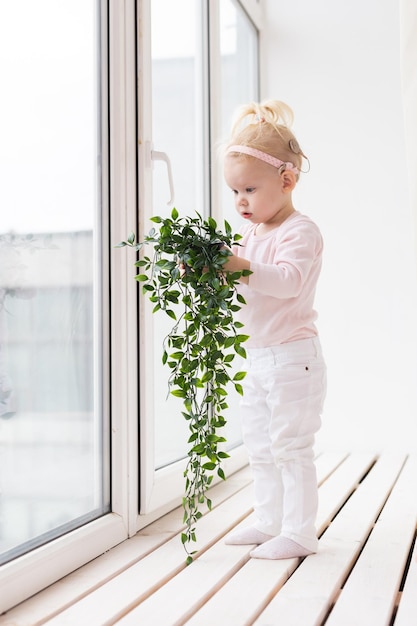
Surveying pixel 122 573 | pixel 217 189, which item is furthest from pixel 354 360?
pixel 122 573

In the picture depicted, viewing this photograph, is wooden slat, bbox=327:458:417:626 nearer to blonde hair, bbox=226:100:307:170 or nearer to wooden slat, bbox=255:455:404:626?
wooden slat, bbox=255:455:404:626

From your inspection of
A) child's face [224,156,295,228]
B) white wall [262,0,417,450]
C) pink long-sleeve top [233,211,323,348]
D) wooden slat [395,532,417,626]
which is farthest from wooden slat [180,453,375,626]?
white wall [262,0,417,450]

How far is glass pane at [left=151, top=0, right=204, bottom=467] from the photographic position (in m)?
1.92

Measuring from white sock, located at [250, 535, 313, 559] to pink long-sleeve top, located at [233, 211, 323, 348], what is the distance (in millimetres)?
398

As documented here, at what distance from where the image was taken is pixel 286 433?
5.17 ft

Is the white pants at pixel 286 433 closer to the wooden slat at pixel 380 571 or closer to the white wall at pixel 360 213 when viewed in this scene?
the wooden slat at pixel 380 571

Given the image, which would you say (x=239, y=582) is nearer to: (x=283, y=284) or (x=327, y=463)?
(x=283, y=284)

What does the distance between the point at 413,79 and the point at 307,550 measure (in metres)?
0.98

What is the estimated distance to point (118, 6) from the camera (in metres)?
1.63

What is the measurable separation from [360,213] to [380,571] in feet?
5.69

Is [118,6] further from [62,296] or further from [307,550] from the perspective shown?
[307,550]

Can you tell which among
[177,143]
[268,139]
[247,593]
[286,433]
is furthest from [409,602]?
[177,143]

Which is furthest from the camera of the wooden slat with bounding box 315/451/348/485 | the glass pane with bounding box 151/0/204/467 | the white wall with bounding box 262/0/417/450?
the white wall with bounding box 262/0/417/450

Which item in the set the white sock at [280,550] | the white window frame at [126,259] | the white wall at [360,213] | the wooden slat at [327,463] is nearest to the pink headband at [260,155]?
the white window frame at [126,259]
